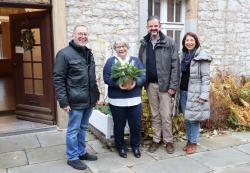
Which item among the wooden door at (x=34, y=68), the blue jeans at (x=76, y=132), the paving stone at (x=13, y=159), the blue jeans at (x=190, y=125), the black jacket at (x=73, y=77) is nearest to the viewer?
the black jacket at (x=73, y=77)

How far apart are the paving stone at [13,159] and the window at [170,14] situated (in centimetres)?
391

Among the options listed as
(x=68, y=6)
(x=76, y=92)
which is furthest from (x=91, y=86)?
(x=68, y=6)

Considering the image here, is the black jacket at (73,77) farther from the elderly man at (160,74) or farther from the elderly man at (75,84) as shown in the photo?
the elderly man at (160,74)

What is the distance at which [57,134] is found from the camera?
5.40 m

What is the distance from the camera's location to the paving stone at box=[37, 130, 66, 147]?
4945 millimetres

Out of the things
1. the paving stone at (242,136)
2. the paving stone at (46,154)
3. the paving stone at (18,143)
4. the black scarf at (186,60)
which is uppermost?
the black scarf at (186,60)

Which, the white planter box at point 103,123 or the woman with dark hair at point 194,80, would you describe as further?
the white planter box at point 103,123

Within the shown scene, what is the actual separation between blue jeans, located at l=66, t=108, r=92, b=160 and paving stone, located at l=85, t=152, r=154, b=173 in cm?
25

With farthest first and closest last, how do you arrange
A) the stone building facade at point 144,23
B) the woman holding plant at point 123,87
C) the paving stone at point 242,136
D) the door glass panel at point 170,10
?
the door glass panel at point 170,10
the stone building facade at point 144,23
the paving stone at point 242,136
the woman holding plant at point 123,87

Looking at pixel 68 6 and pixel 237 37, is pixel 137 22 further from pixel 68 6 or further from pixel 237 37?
pixel 237 37

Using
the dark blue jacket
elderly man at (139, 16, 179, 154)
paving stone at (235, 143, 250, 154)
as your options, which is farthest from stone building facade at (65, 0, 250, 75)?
paving stone at (235, 143, 250, 154)

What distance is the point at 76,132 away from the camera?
3.89 m

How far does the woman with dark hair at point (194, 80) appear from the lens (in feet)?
13.6

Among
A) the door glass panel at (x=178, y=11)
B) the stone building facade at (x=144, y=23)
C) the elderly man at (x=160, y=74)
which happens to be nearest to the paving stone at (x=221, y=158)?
the elderly man at (x=160, y=74)
